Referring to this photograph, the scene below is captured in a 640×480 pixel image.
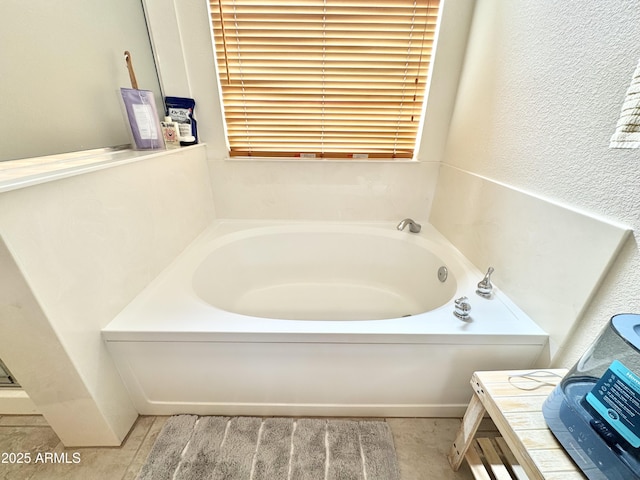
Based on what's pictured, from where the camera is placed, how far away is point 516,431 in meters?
0.61

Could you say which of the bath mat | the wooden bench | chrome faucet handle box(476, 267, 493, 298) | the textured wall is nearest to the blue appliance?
the wooden bench

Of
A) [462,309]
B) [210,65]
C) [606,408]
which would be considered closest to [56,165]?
[210,65]

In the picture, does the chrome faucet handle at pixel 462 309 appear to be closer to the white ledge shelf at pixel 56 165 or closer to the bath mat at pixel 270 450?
A: the bath mat at pixel 270 450

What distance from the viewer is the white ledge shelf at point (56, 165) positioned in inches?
23.8

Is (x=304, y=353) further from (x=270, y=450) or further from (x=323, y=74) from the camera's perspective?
Result: (x=323, y=74)

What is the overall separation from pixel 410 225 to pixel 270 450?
4.07 ft

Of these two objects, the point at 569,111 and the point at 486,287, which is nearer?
the point at 569,111

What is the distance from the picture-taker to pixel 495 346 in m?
0.86

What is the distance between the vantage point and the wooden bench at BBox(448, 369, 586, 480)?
0.55 m

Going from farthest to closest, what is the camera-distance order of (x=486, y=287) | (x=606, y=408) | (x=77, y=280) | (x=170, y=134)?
1. (x=170, y=134)
2. (x=486, y=287)
3. (x=77, y=280)
4. (x=606, y=408)

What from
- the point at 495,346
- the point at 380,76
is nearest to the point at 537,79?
the point at 380,76

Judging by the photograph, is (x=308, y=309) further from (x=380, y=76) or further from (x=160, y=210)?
(x=380, y=76)

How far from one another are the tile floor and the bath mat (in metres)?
0.05

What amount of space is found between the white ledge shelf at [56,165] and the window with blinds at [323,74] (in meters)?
0.64
